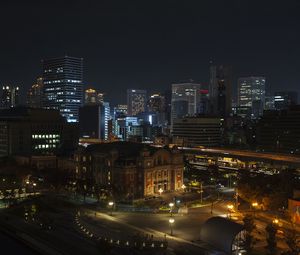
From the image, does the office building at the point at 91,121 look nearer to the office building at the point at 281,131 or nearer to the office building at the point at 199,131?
the office building at the point at 199,131

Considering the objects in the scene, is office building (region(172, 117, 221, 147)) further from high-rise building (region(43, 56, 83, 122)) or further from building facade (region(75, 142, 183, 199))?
building facade (region(75, 142, 183, 199))

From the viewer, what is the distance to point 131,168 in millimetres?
38688

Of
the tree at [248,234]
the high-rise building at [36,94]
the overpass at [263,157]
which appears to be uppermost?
the high-rise building at [36,94]

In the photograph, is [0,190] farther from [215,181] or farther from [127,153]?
[215,181]

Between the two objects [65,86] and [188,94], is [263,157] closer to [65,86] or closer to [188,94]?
[65,86]

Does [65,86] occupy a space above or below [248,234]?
above

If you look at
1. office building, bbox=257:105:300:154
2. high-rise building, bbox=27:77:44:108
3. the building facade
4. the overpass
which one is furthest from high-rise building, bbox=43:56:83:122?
the building facade

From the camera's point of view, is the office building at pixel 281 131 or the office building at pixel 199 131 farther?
the office building at pixel 199 131

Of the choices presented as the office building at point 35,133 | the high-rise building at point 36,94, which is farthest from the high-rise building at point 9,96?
the office building at point 35,133

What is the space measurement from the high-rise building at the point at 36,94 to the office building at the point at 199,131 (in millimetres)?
51207

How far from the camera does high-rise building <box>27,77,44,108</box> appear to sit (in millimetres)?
135875

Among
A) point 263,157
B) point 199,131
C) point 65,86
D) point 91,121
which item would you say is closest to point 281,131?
point 199,131

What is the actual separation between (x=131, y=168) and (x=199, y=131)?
6139cm

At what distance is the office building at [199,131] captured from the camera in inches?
3890
